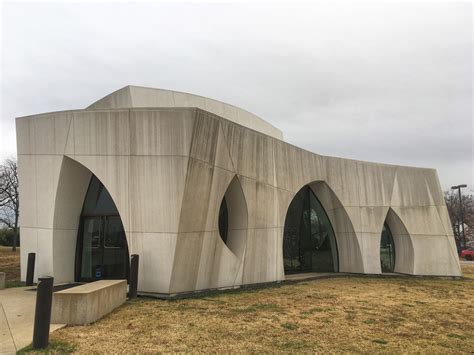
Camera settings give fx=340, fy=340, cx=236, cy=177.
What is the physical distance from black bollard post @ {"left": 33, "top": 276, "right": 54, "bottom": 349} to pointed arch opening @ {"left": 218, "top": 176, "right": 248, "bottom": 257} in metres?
7.05

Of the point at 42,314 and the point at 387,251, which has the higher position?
the point at 42,314

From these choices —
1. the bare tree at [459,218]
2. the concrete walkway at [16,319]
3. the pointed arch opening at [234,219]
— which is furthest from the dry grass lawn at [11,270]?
the bare tree at [459,218]

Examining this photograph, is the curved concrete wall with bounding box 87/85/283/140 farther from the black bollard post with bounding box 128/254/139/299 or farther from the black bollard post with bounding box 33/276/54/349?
the black bollard post with bounding box 33/276/54/349

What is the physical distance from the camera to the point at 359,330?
7.18 metres

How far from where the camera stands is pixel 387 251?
17781mm

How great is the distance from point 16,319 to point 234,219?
7.07 m

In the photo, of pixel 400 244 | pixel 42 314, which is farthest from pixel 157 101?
pixel 400 244

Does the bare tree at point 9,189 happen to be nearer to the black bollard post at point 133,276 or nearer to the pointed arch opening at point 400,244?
the black bollard post at point 133,276

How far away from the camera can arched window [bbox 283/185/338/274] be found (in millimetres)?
16359

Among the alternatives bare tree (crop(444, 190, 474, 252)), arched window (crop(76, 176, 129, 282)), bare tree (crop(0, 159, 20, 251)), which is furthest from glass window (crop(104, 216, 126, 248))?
bare tree (crop(444, 190, 474, 252))

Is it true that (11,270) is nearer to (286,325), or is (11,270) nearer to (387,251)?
(286,325)

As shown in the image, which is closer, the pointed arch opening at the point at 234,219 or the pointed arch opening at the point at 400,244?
the pointed arch opening at the point at 234,219

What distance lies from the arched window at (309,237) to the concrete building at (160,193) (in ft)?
0.51

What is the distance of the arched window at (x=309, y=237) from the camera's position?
16.4 m
